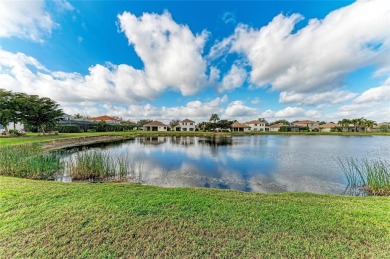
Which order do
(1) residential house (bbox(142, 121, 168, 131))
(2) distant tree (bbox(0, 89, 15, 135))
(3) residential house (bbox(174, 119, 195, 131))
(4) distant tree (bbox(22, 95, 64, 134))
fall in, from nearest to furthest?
(2) distant tree (bbox(0, 89, 15, 135))
(4) distant tree (bbox(22, 95, 64, 134))
(1) residential house (bbox(142, 121, 168, 131))
(3) residential house (bbox(174, 119, 195, 131))

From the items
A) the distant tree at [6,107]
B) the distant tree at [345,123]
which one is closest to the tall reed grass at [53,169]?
the distant tree at [6,107]

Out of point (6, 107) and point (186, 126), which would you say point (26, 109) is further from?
point (186, 126)

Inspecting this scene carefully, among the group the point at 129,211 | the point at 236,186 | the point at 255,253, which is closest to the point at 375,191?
the point at 236,186

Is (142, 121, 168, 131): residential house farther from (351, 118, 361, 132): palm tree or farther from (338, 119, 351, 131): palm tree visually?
(351, 118, 361, 132): palm tree

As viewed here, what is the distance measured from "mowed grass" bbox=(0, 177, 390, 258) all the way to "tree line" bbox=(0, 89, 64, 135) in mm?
27700

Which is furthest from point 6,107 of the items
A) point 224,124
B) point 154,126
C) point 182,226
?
point 224,124

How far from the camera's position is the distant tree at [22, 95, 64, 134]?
25.2 m

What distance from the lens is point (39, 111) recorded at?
26.3m

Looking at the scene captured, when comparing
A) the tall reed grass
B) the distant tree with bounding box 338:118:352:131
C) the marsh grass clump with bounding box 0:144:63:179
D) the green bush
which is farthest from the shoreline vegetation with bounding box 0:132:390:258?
the distant tree with bounding box 338:118:352:131

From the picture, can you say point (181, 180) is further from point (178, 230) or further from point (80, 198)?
point (178, 230)

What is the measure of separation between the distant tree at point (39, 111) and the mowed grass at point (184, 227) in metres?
28.3

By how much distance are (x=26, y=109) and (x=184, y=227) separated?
3346 centimetres

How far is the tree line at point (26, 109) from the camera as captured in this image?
76.4 feet

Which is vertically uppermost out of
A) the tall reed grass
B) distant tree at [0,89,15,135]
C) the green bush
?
distant tree at [0,89,15,135]
